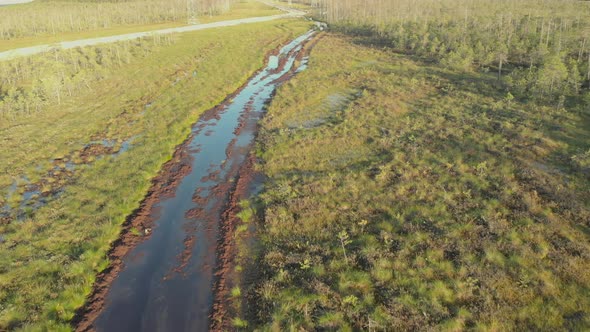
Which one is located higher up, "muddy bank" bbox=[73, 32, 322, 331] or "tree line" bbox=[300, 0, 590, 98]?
"tree line" bbox=[300, 0, 590, 98]

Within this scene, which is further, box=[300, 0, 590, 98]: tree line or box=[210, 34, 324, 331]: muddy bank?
box=[300, 0, 590, 98]: tree line

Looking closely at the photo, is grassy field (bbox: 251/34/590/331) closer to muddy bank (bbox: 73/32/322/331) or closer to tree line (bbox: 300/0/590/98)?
muddy bank (bbox: 73/32/322/331)

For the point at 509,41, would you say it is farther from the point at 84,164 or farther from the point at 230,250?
the point at 84,164

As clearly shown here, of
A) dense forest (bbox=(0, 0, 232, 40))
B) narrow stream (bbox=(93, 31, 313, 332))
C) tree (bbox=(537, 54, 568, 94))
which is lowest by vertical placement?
narrow stream (bbox=(93, 31, 313, 332))

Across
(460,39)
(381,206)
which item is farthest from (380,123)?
(460,39)

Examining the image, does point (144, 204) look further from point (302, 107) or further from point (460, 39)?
point (460, 39)

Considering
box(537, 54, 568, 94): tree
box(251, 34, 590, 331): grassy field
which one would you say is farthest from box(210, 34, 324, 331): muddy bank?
box(537, 54, 568, 94): tree
